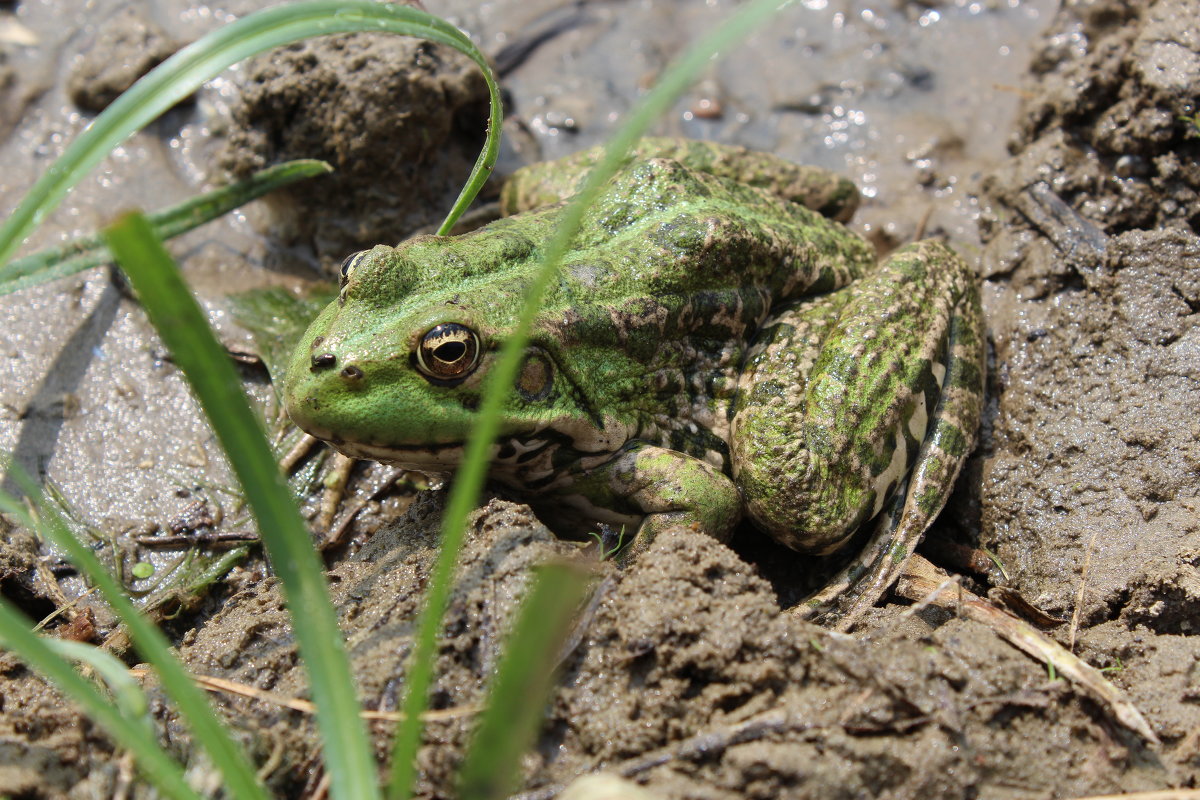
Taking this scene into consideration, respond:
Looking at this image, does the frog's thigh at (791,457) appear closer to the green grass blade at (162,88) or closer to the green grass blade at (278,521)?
the green grass blade at (278,521)

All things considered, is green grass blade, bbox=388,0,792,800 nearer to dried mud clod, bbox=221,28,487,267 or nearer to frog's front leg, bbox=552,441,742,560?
frog's front leg, bbox=552,441,742,560

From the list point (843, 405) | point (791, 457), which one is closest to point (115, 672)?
point (791, 457)

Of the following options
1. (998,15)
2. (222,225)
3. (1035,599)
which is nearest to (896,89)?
(998,15)

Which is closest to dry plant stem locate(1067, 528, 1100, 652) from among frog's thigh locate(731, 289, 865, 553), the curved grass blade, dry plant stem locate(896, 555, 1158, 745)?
dry plant stem locate(896, 555, 1158, 745)

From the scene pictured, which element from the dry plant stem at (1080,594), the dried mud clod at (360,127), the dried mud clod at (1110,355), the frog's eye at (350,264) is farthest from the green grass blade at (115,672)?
the dried mud clod at (360,127)

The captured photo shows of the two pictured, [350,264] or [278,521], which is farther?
[350,264]

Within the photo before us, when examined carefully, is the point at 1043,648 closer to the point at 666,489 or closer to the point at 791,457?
the point at 791,457
